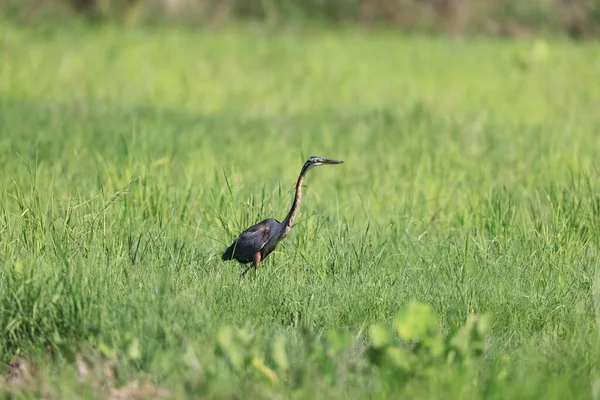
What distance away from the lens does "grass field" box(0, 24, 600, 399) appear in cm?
325

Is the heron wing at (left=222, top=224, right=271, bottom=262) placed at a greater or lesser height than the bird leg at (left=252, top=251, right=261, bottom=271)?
greater

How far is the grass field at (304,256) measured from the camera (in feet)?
10.7

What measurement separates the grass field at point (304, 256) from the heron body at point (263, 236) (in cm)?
9

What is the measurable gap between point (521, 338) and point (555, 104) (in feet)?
23.8

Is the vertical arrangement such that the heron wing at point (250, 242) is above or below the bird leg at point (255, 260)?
above

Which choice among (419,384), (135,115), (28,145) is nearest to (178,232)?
(419,384)

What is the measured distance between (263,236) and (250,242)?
0.06 metres

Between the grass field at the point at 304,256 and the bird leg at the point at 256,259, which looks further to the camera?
the bird leg at the point at 256,259

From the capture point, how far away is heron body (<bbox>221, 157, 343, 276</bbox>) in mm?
4301

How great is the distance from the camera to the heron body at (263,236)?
430cm

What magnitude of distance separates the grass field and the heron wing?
10 cm

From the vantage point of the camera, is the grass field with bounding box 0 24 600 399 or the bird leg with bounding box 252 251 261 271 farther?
the bird leg with bounding box 252 251 261 271

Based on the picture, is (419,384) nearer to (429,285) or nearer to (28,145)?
(429,285)

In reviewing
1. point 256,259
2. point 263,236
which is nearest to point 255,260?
point 256,259
